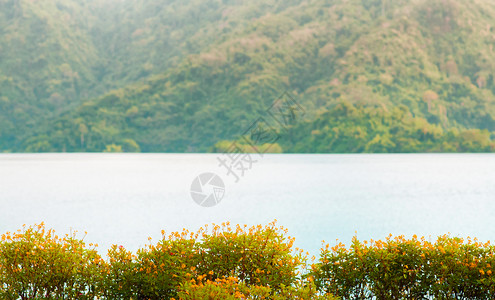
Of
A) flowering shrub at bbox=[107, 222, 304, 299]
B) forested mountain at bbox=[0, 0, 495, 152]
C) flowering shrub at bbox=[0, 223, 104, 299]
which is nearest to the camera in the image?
flowering shrub at bbox=[107, 222, 304, 299]

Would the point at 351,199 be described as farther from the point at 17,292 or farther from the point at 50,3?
the point at 50,3

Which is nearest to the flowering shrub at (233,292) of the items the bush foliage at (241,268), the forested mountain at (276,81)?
the bush foliage at (241,268)

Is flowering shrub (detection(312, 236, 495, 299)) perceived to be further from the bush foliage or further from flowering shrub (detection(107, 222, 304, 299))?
flowering shrub (detection(107, 222, 304, 299))

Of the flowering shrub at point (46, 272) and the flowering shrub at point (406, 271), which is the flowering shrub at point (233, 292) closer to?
the flowering shrub at point (406, 271)

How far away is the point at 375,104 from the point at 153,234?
115458 mm

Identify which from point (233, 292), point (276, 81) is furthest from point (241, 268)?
point (276, 81)

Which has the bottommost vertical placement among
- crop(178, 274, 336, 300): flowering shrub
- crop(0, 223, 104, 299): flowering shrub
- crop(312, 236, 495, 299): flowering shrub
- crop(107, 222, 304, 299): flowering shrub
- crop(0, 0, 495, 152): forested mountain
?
crop(312, 236, 495, 299): flowering shrub

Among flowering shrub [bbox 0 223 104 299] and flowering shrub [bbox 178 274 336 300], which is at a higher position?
flowering shrub [bbox 0 223 104 299]

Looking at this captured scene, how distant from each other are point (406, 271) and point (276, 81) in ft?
475

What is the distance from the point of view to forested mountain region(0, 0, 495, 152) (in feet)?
423

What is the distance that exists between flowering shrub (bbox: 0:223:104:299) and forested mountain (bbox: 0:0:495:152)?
119 meters

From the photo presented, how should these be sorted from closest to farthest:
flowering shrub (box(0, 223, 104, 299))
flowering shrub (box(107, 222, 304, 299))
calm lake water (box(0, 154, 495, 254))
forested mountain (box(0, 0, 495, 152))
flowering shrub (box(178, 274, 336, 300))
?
flowering shrub (box(178, 274, 336, 300)) → flowering shrub (box(107, 222, 304, 299)) → flowering shrub (box(0, 223, 104, 299)) → calm lake water (box(0, 154, 495, 254)) → forested mountain (box(0, 0, 495, 152))

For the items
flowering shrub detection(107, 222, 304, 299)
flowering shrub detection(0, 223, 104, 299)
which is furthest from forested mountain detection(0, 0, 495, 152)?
flowering shrub detection(0, 223, 104, 299)

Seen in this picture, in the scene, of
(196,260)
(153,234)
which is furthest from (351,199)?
(196,260)
